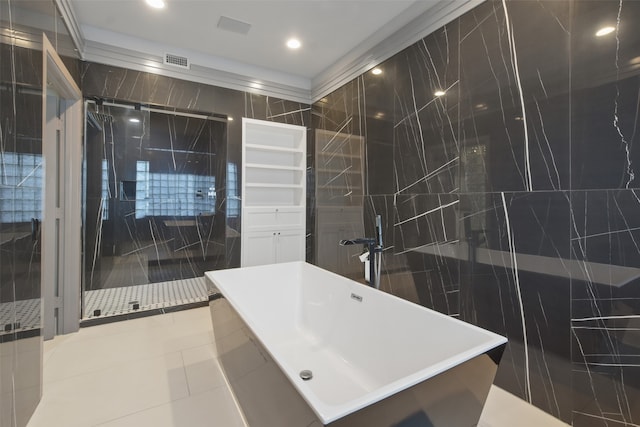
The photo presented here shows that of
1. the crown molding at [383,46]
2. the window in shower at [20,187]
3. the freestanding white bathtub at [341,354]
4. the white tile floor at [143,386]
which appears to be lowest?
the white tile floor at [143,386]

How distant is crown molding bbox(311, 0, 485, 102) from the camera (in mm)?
2201

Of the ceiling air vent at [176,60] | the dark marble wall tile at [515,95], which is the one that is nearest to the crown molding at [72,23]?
the ceiling air vent at [176,60]

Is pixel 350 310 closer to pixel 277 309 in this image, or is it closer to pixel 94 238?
pixel 277 309

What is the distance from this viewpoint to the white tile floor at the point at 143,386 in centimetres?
169

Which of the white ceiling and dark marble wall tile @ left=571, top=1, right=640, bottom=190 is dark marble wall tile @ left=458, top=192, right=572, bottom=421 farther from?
the white ceiling

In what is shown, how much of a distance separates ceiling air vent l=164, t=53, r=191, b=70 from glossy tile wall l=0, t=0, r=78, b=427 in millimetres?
1298

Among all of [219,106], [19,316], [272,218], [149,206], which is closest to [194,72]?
[219,106]

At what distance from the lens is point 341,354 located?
2.06 metres

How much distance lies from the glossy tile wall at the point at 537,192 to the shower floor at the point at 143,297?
2.26 m

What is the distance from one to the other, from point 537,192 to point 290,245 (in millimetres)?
2779

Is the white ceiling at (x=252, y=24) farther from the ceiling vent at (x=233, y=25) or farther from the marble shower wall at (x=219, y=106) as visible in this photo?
the marble shower wall at (x=219, y=106)

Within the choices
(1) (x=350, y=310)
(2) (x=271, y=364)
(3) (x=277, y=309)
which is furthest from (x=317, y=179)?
(2) (x=271, y=364)

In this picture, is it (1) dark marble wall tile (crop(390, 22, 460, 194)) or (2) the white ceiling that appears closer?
(1) dark marble wall tile (crop(390, 22, 460, 194))

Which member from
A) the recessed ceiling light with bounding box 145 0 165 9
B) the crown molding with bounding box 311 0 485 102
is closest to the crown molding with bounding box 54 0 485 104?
the crown molding with bounding box 311 0 485 102
